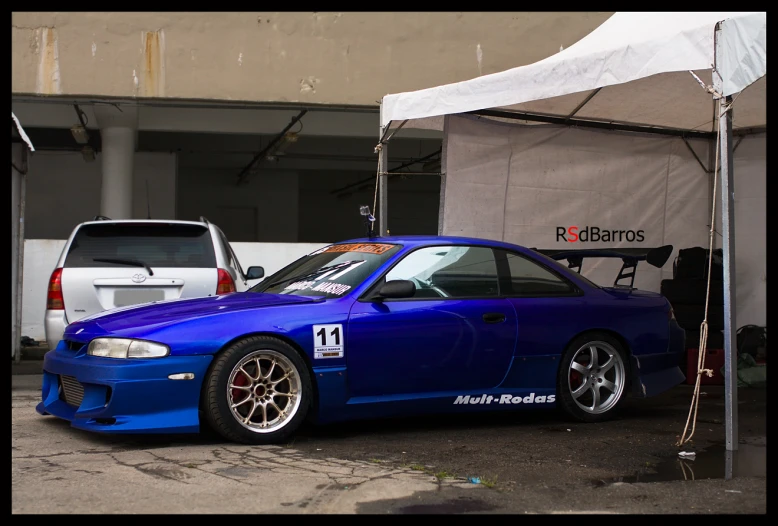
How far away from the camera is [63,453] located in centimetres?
516

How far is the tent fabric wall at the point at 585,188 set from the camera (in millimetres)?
9375

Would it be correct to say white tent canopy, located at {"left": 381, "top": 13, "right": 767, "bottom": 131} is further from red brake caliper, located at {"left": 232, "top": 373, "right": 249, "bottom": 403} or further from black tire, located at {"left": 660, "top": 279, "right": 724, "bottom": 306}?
red brake caliper, located at {"left": 232, "top": 373, "right": 249, "bottom": 403}

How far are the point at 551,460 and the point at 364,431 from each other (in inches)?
55.6

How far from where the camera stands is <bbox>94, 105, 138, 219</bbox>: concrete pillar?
50.1 feet

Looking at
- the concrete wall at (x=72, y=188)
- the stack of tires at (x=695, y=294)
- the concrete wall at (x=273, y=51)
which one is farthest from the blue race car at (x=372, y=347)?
the concrete wall at (x=72, y=188)

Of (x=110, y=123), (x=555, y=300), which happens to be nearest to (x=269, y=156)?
(x=110, y=123)

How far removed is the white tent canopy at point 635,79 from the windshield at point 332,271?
164 centimetres

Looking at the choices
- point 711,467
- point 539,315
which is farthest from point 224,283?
point 711,467

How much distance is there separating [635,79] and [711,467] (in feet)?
8.77

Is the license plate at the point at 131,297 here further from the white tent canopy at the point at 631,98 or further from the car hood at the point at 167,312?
the white tent canopy at the point at 631,98

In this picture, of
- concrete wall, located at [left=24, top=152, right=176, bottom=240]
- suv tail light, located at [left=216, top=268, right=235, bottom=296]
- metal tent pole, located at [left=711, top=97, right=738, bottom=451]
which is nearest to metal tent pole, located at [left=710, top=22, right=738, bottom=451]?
metal tent pole, located at [left=711, top=97, right=738, bottom=451]

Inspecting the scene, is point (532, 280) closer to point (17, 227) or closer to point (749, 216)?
point (749, 216)

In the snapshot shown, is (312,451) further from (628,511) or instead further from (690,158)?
(690,158)

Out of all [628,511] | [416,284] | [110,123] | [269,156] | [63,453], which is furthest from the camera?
[269,156]
